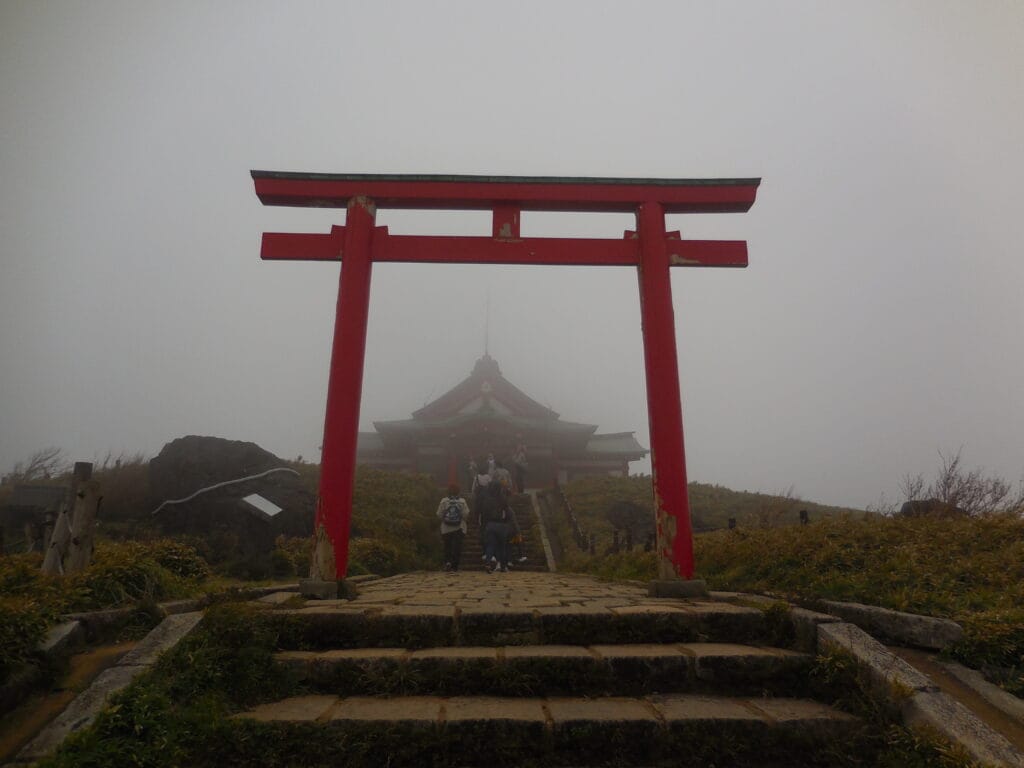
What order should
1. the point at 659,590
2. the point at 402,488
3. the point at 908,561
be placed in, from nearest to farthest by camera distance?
the point at 908,561 → the point at 659,590 → the point at 402,488

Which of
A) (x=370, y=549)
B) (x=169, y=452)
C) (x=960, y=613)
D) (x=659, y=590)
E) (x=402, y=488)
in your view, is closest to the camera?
(x=960, y=613)

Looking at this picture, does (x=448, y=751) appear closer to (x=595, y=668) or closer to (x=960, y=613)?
(x=595, y=668)

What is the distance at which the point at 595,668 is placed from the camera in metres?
2.85

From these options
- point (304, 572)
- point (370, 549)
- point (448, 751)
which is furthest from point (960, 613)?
point (370, 549)

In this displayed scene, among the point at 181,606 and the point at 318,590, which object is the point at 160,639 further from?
the point at 318,590

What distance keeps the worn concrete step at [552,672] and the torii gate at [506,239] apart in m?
2.63

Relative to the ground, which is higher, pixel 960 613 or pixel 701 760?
pixel 960 613

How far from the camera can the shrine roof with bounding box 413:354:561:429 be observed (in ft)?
109

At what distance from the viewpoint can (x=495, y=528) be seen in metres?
11.0

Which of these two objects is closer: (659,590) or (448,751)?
(448,751)

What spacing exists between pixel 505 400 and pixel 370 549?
23947mm

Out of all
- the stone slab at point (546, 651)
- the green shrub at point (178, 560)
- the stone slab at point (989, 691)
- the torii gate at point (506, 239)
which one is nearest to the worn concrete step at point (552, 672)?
the stone slab at point (546, 651)

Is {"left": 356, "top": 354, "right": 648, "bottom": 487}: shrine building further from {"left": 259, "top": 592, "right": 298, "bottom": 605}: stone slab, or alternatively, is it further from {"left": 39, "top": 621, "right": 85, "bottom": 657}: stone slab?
{"left": 39, "top": 621, "right": 85, "bottom": 657}: stone slab

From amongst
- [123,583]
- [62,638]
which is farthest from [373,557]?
[62,638]
